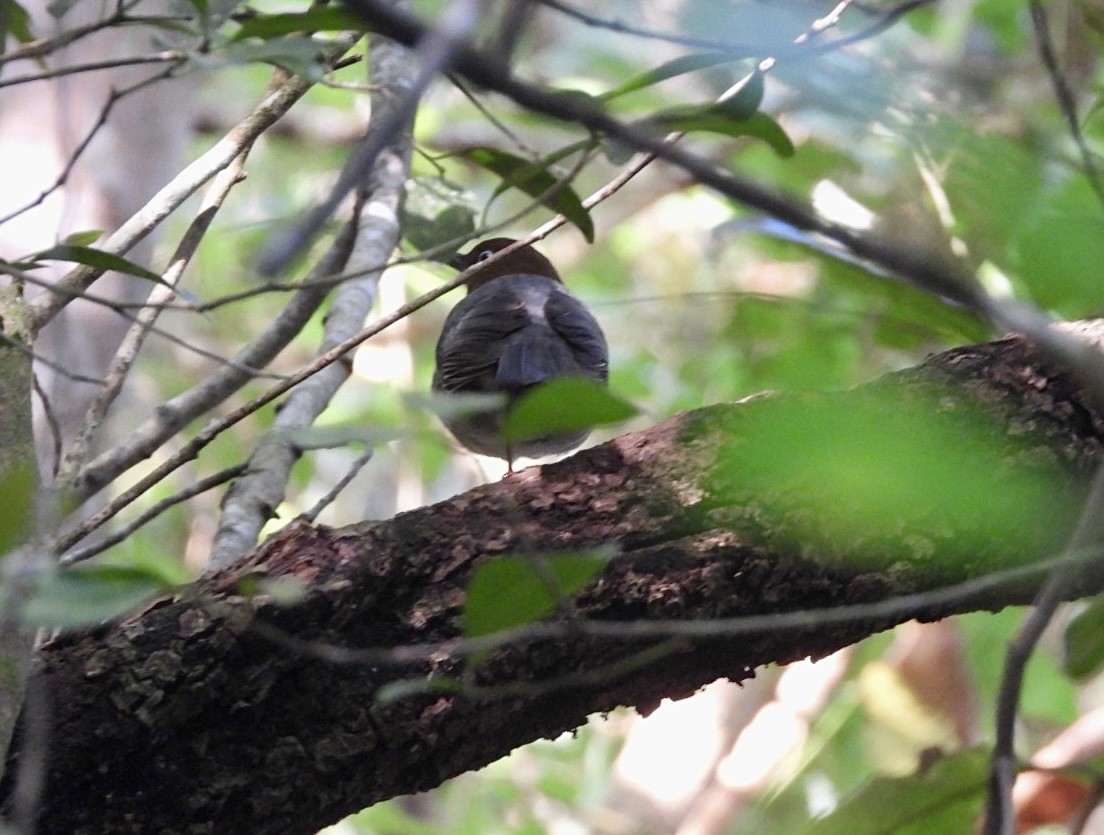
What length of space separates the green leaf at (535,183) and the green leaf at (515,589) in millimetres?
1066

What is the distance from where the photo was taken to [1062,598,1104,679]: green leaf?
2182 millimetres

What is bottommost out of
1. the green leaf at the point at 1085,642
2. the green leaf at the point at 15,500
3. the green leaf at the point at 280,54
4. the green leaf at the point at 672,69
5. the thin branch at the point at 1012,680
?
the thin branch at the point at 1012,680

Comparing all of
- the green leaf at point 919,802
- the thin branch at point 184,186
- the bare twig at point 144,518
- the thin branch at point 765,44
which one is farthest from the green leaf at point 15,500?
the green leaf at point 919,802

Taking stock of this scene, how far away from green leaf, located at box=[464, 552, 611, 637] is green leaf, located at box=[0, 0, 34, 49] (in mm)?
1246

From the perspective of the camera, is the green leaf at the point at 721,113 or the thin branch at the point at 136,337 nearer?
the green leaf at the point at 721,113

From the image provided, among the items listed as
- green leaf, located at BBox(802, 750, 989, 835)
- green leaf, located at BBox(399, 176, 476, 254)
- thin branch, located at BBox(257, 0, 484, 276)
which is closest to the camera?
thin branch, located at BBox(257, 0, 484, 276)

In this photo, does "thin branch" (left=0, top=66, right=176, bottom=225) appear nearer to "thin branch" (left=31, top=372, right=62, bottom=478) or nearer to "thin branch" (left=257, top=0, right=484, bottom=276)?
"thin branch" (left=31, top=372, right=62, bottom=478)

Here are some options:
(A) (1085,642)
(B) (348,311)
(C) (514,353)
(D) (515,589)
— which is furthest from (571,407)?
(C) (514,353)

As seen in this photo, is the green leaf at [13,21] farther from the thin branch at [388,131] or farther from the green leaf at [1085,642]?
the green leaf at [1085,642]

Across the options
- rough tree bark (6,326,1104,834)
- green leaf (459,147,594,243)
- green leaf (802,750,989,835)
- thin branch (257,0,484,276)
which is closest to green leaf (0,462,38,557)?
thin branch (257,0,484,276)

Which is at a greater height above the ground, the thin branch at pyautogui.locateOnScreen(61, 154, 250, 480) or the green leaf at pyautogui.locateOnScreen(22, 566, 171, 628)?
the thin branch at pyautogui.locateOnScreen(61, 154, 250, 480)

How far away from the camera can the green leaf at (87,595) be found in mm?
940

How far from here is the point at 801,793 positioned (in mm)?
4387

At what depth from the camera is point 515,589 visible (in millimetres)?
1145
